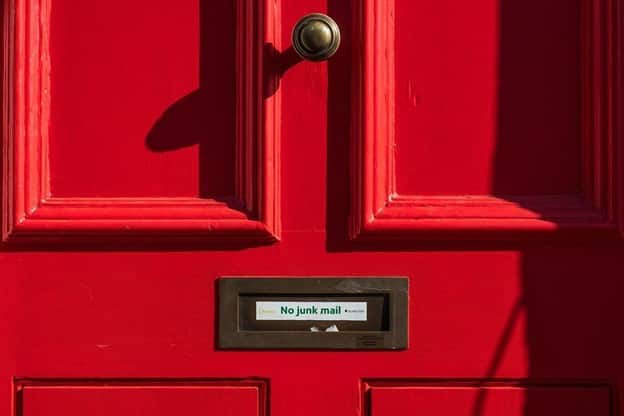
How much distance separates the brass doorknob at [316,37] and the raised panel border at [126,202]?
7cm

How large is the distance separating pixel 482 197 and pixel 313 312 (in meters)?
0.41

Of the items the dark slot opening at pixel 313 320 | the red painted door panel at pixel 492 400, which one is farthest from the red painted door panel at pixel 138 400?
the red painted door panel at pixel 492 400

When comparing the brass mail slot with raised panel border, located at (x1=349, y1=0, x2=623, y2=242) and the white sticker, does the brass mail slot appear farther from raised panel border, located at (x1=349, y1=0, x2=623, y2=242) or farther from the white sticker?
raised panel border, located at (x1=349, y1=0, x2=623, y2=242)

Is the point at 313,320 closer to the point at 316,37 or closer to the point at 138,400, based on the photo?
the point at 138,400

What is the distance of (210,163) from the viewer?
1871 millimetres

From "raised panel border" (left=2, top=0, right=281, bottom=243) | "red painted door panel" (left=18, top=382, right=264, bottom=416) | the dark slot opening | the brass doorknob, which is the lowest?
"red painted door panel" (left=18, top=382, right=264, bottom=416)

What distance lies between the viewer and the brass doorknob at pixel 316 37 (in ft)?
5.90

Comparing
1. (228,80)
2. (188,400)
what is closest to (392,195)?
(228,80)

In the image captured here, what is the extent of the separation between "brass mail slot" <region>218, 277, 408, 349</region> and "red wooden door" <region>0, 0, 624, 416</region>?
24 millimetres

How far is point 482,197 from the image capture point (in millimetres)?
1862

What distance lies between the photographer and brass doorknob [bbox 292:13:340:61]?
180 centimetres

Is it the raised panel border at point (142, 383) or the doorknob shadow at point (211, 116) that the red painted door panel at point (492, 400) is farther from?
the doorknob shadow at point (211, 116)

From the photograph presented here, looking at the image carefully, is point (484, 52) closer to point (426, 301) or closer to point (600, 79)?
point (600, 79)

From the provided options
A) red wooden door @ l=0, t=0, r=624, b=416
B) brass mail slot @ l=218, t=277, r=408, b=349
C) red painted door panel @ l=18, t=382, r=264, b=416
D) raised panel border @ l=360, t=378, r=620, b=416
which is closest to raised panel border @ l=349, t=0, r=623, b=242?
red wooden door @ l=0, t=0, r=624, b=416
